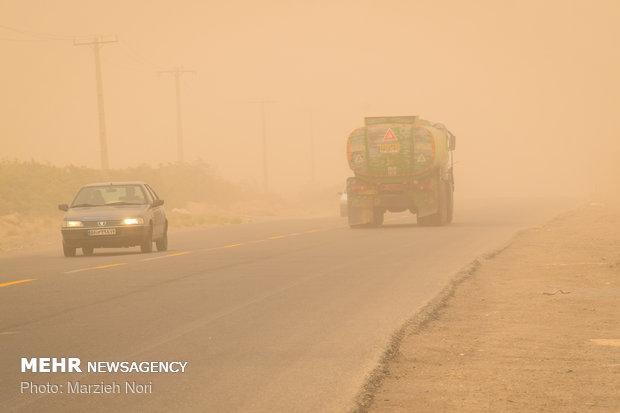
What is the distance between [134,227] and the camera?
25.0 m

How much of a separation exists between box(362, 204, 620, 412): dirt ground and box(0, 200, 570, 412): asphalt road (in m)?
0.44

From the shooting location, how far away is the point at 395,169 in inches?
1447

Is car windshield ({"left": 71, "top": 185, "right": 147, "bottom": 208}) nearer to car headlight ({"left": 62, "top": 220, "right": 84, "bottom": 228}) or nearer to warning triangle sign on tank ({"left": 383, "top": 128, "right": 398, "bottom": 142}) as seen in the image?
car headlight ({"left": 62, "top": 220, "right": 84, "bottom": 228})

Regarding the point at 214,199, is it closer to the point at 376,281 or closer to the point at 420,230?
the point at 420,230

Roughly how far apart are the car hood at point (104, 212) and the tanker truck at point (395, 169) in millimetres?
12620

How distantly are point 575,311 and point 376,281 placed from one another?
14.1ft

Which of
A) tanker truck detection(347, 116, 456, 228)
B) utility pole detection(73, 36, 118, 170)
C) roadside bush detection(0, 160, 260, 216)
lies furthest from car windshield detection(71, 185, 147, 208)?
roadside bush detection(0, 160, 260, 216)

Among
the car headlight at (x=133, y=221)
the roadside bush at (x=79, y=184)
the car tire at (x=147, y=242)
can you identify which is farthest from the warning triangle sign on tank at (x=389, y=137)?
the roadside bush at (x=79, y=184)

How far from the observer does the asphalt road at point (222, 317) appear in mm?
9273

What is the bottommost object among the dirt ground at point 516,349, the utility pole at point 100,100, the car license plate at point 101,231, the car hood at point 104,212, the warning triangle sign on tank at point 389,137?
the dirt ground at point 516,349

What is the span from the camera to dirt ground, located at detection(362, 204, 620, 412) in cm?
912

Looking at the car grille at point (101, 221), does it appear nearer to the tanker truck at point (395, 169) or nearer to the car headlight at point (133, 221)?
the car headlight at point (133, 221)

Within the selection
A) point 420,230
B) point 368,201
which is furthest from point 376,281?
point 368,201

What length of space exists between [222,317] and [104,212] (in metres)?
11.9
